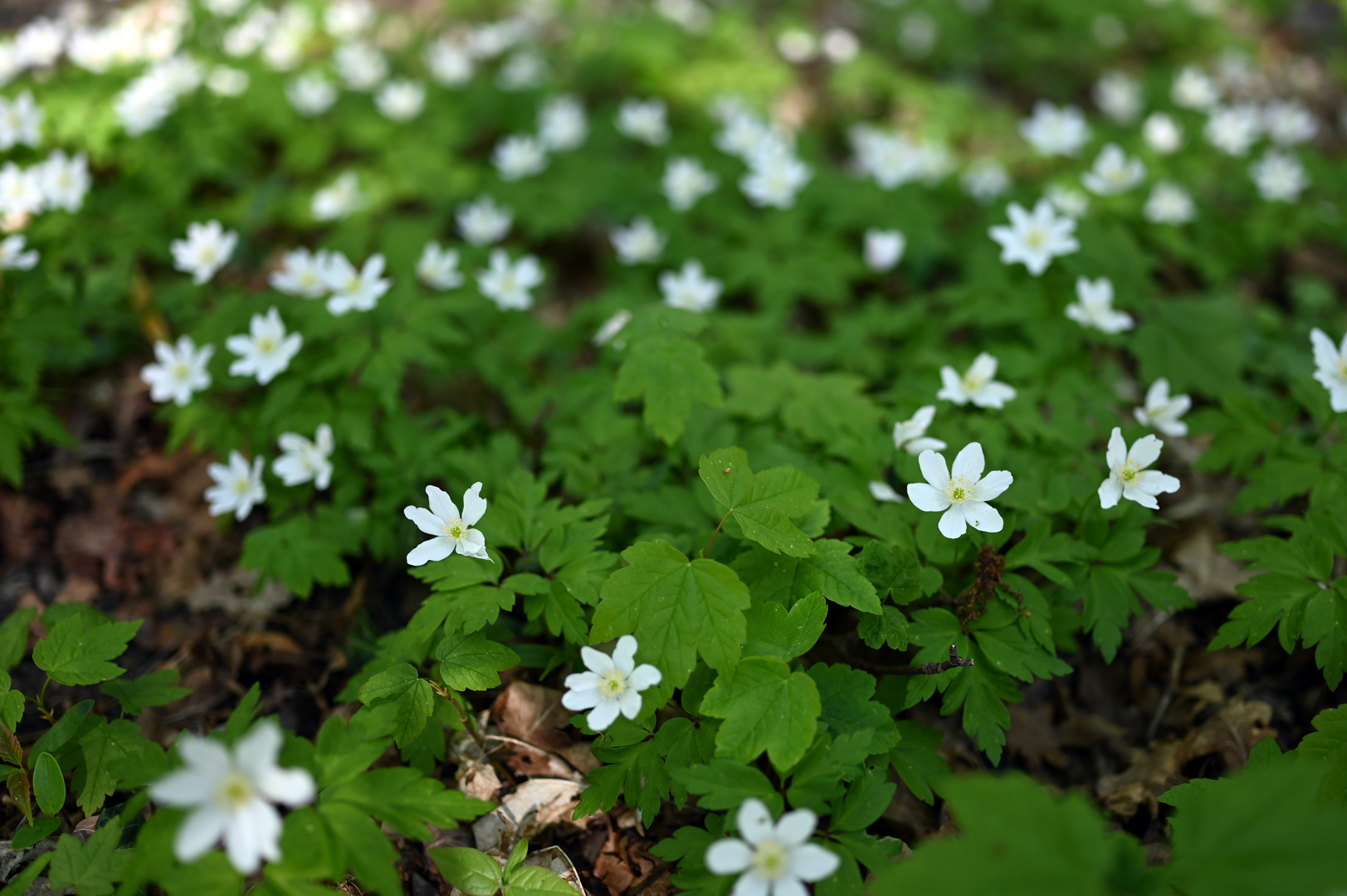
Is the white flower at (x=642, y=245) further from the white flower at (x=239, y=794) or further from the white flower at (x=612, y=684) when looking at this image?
the white flower at (x=239, y=794)

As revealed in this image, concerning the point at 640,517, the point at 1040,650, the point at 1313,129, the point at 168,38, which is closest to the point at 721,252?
the point at 640,517

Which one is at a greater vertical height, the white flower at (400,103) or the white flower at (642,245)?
the white flower at (400,103)

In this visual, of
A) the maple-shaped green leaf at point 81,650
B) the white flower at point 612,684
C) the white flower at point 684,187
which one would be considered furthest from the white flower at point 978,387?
the maple-shaped green leaf at point 81,650

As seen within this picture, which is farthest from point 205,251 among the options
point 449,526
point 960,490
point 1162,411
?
point 1162,411

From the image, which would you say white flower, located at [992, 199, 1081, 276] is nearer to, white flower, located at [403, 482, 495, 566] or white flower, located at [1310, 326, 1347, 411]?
white flower, located at [1310, 326, 1347, 411]

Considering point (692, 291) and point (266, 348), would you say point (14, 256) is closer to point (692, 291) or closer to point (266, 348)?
point (266, 348)

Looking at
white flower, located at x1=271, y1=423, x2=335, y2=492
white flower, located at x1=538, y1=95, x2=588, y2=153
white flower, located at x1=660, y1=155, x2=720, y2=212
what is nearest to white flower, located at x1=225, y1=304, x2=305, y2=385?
white flower, located at x1=271, y1=423, x2=335, y2=492
